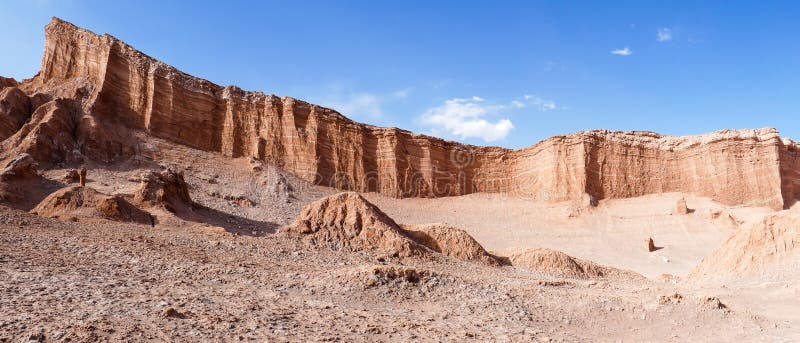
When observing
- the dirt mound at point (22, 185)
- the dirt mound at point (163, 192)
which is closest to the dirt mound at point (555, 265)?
the dirt mound at point (163, 192)

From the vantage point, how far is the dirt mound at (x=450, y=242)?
17953mm

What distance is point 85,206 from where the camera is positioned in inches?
652

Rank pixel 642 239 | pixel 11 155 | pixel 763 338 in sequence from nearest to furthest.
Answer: pixel 763 338 < pixel 11 155 < pixel 642 239

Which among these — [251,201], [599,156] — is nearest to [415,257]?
[251,201]

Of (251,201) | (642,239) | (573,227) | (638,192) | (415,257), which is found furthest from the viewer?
(638,192)

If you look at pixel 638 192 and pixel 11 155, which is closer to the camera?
pixel 11 155

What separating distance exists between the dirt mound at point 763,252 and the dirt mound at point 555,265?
413 centimetres

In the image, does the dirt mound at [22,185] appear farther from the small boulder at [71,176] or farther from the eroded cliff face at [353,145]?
the eroded cliff face at [353,145]

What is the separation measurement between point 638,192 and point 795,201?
12714 millimetres

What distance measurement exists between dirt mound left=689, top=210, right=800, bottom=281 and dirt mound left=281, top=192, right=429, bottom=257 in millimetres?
9023

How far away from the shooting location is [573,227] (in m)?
40.3

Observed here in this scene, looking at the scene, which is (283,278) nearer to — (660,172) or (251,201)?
(251,201)

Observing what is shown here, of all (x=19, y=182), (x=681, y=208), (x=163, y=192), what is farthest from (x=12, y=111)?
(x=681, y=208)

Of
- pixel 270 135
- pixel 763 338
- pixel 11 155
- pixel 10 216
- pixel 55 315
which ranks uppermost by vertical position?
pixel 270 135
